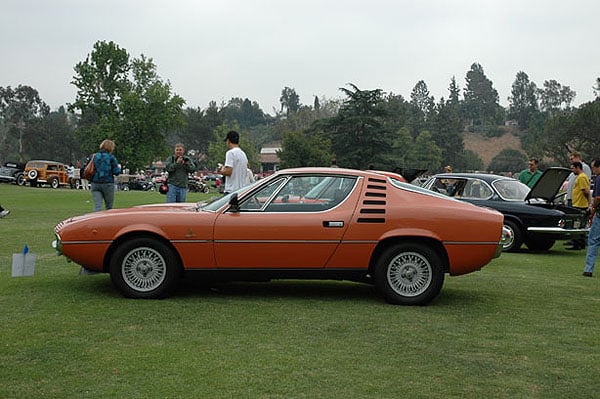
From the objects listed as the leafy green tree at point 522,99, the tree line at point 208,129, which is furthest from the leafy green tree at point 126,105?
the leafy green tree at point 522,99

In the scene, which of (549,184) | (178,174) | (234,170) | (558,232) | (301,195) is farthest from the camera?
(549,184)

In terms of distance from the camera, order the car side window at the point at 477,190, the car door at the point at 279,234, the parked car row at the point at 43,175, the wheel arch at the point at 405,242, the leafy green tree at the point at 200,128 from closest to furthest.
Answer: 1. the car door at the point at 279,234
2. the wheel arch at the point at 405,242
3. the car side window at the point at 477,190
4. the parked car row at the point at 43,175
5. the leafy green tree at the point at 200,128

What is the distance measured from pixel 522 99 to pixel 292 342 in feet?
594

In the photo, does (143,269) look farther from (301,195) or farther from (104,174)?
(104,174)

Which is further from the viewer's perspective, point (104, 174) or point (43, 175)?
point (43, 175)

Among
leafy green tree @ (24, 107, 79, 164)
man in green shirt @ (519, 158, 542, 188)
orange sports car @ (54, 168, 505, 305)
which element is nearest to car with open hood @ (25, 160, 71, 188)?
man in green shirt @ (519, 158, 542, 188)

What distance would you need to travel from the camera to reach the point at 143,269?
7289mm

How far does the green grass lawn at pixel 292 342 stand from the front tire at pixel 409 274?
0.17m

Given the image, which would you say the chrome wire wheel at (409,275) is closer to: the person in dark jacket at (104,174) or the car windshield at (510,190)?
the person in dark jacket at (104,174)

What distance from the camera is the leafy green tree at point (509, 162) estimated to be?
112 metres

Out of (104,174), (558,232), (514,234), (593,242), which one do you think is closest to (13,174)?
(104,174)

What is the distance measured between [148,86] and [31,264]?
66285mm

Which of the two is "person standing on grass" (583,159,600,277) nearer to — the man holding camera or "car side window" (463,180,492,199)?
"car side window" (463,180,492,199)

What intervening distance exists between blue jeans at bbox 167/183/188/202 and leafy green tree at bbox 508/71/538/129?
165211 millimetres
